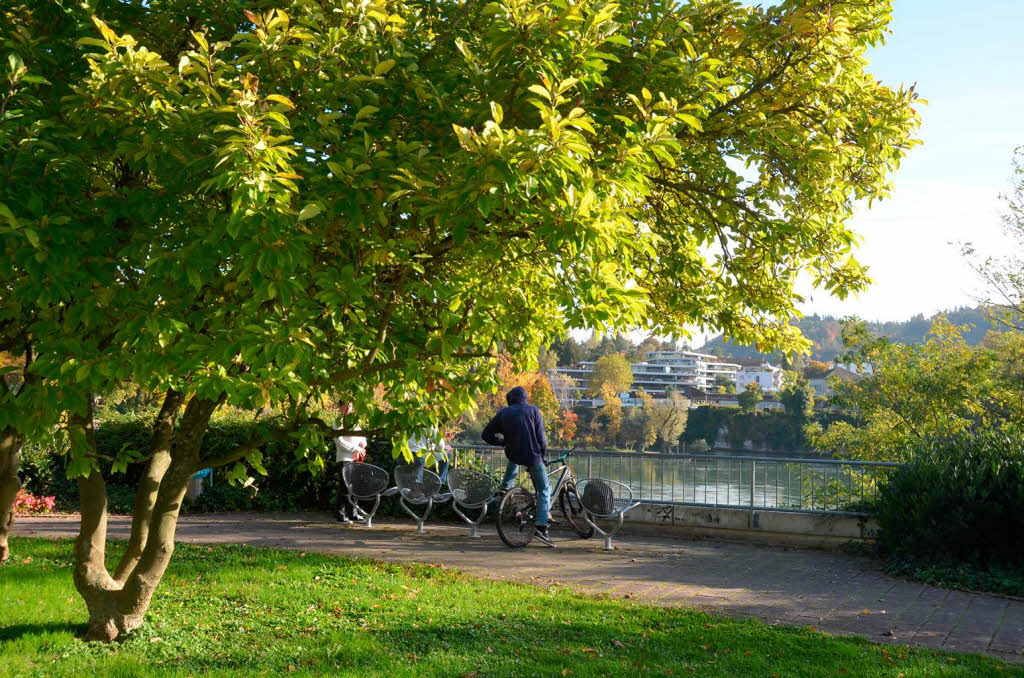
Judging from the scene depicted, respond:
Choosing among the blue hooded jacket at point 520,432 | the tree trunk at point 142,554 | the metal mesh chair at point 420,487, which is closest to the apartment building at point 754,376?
the metal mesh chair at point 420,487

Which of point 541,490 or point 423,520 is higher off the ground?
point 541,490

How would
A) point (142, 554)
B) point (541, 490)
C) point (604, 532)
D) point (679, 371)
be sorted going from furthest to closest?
1. point (679, 371)
2. point (604, 532)
3. point (541, 490)
4. point (142, 554)


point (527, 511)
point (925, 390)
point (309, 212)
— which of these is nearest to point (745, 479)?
point (527, 511)

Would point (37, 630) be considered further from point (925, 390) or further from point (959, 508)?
point (925, 390)

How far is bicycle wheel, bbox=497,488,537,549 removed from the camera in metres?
10.4

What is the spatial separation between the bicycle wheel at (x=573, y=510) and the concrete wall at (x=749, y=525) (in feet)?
3.05

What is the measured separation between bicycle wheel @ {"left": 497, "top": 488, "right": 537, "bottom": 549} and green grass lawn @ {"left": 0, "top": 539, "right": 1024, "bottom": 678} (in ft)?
8.58

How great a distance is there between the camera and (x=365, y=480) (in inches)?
455

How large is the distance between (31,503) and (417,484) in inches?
240

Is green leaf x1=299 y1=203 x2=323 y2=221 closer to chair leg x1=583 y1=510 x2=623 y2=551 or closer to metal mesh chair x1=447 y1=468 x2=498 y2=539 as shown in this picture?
chair leg x1=583 y1=510 x2=623 y2=551

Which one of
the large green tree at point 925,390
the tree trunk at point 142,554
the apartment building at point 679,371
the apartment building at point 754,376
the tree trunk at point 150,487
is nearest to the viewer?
the tree trunk at point 142,554

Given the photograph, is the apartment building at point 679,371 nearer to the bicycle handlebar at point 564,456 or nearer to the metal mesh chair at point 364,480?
the bicycle handlebar at point 564,456

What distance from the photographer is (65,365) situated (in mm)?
3945

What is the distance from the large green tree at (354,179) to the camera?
3721 millimetres
